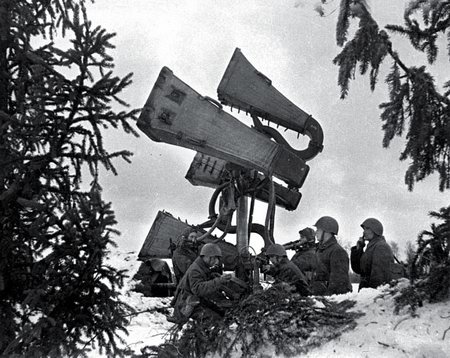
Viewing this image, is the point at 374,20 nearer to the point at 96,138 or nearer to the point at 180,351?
the point at 96,138

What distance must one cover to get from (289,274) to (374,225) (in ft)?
4.57

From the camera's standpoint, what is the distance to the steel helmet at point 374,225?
22.8 ft

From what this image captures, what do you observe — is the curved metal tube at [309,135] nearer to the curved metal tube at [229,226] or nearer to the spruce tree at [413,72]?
the curved metal tube at [229,226]

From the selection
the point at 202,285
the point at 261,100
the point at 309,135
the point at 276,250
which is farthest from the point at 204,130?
the point at 202,285

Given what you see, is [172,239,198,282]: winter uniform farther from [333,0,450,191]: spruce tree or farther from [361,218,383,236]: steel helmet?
[333,0,450,191]: spruce tree

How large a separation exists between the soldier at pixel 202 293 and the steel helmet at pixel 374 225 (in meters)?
2.17

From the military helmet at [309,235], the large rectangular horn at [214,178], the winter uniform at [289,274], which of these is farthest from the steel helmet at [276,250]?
the large rectangular horn at [214,178]

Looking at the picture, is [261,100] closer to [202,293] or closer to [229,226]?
[229,226]

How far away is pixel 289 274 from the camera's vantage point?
22.1ft

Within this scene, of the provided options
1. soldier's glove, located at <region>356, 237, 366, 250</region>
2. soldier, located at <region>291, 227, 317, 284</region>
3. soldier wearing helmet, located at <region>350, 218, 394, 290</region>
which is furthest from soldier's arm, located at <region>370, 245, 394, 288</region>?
soldier, located at <region>291, 227, 317, 284</region>

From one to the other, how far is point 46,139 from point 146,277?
8.61 metres

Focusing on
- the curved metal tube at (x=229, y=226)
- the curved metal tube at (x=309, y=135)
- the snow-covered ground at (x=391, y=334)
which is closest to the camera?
the snow-covered ground at (x=391, y=334)

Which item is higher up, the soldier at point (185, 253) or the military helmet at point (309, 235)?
the military helmet at point (309, 235)

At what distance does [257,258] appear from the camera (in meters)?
8.27
